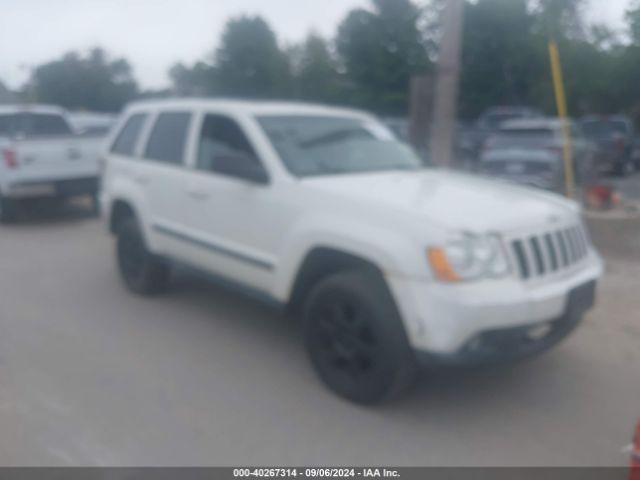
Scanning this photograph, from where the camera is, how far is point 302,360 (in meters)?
5.18

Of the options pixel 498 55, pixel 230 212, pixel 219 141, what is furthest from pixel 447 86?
pixel 498 55

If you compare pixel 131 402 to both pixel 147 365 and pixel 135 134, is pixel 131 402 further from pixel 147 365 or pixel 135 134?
pixel 135 134

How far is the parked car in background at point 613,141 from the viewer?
18562 millimetres

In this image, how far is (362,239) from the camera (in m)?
4.14

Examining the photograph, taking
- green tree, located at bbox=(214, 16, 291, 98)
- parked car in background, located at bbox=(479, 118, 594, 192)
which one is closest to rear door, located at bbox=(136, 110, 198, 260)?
parked car in background, located at bbox=(479, 118, 594, 192)

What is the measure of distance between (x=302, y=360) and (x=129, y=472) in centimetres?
178

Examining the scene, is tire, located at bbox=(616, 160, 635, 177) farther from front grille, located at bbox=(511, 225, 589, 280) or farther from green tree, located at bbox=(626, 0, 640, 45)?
front grille, located at bbox=(511, 225, 589, 280)

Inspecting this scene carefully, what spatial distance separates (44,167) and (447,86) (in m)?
→ 5.96

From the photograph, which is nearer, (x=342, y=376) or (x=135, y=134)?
(x=342, y=376)

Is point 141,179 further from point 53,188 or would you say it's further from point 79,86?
point 79,86

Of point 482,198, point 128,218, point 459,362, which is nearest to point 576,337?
point 482,198

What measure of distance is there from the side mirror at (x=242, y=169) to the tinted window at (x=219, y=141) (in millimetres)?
193

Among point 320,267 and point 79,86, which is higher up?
point 79,86

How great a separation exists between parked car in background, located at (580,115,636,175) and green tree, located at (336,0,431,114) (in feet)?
36.5
